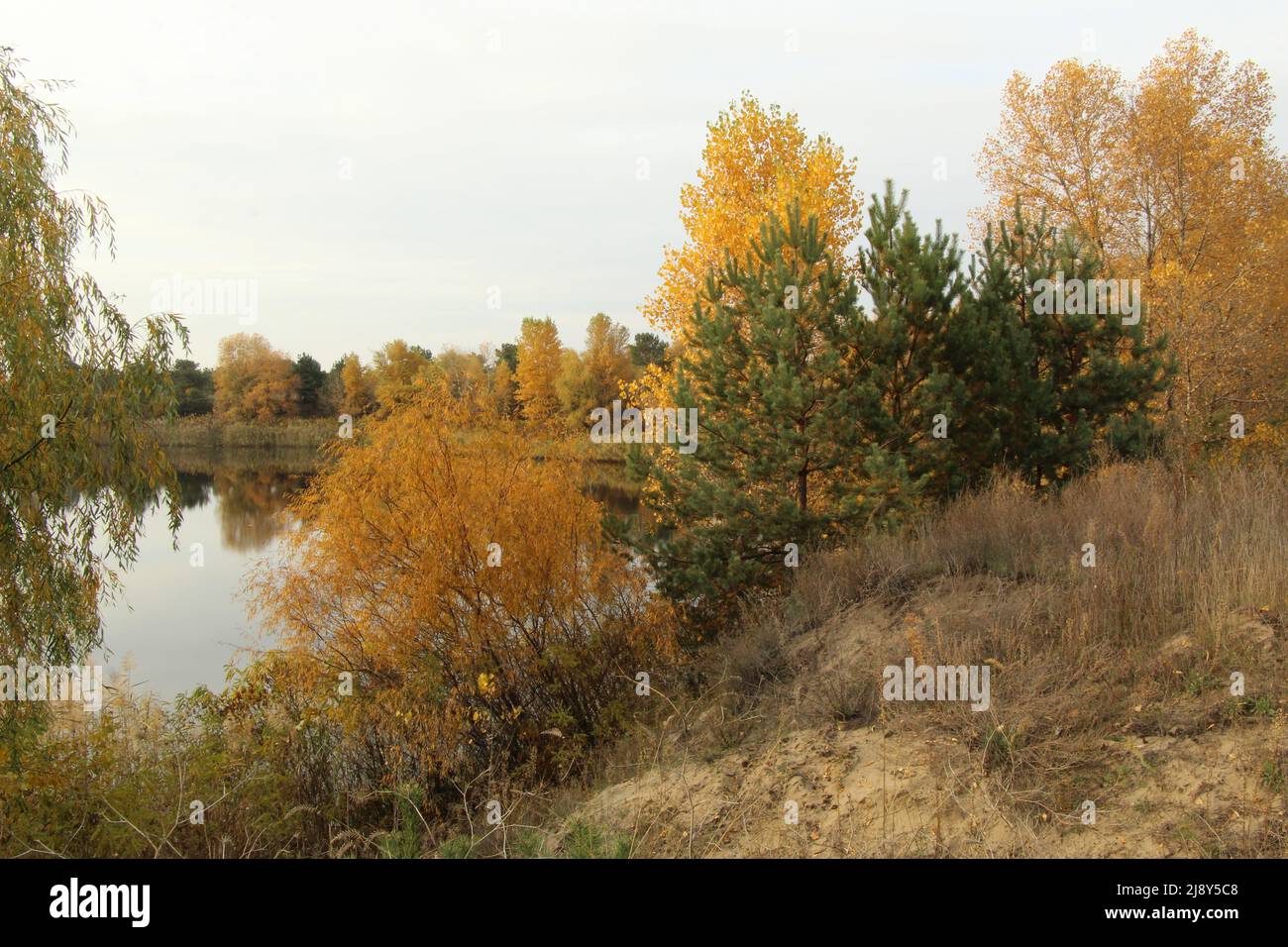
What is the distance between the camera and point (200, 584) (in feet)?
86.0

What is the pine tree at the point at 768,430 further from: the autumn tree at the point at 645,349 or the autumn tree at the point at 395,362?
the autumn tree at the point at 645,349

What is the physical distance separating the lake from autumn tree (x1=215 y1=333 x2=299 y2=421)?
20345mm

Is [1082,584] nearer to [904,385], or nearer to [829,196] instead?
[904,385]

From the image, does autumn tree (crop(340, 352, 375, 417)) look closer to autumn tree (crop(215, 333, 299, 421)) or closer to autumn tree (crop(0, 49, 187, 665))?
autumn tree (crop(215, 333, 299, 421))

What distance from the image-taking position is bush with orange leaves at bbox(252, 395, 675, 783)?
492 inches

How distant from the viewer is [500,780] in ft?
37.9

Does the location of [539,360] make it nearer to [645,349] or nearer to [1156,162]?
[645,349]

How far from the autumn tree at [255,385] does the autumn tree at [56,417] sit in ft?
208

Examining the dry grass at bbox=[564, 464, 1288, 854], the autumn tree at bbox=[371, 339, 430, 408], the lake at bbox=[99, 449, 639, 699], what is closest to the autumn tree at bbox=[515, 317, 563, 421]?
the autumn tree at bbox=[371, 339, 430, 408]

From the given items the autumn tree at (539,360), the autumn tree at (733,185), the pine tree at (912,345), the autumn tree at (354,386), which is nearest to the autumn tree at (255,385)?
the autumn tree at (354,386)
